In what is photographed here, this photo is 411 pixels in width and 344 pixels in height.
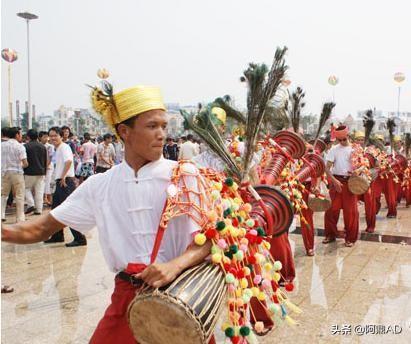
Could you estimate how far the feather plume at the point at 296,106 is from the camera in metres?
4.82

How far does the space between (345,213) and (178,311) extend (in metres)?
5.46

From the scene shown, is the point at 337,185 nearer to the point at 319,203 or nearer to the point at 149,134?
the point at 319,203

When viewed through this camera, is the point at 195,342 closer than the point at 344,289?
Yes

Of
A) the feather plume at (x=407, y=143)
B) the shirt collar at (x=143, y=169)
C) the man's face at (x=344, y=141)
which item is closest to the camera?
the shirt collar at (x=143, y=169)

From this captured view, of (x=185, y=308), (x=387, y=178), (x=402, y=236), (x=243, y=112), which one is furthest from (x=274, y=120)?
(x=387, y=178)

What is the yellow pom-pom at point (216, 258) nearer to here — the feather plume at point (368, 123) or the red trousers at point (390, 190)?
the feather plume at point (368, 123)

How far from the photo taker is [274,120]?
12.8ft

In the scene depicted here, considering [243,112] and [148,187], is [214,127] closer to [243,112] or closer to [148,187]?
[148,187]

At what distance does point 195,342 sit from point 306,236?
453 cm

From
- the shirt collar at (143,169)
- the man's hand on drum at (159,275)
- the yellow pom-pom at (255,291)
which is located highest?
the shirt collar at (143,169)

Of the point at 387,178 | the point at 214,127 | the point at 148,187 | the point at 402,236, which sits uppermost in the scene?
the point at 214,127

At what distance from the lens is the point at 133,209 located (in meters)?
1.99

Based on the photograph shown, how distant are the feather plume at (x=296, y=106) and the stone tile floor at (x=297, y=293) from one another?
5.71ft

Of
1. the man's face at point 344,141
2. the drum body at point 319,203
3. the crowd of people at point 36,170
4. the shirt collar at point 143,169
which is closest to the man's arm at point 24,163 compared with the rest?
the crowd of people at point 36,170
